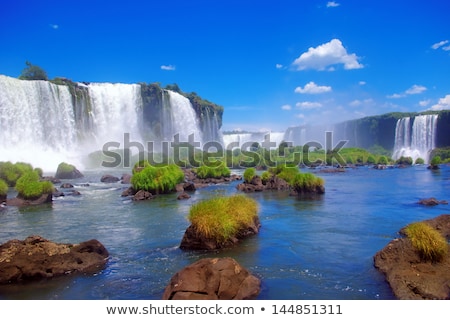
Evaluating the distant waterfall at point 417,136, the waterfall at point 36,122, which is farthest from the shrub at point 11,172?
the distant waterfall at point 417,136

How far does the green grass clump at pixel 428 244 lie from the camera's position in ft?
30.6

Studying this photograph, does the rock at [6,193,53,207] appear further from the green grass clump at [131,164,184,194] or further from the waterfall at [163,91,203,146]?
the waterfall at [163,91,203,146]

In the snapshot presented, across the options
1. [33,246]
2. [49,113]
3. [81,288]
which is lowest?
[81,288]

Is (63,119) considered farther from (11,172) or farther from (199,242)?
(199,242)

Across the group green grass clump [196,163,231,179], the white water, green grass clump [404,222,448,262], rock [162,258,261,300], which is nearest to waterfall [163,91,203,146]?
the white water

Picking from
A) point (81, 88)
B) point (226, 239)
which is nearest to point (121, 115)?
point (81, 88)

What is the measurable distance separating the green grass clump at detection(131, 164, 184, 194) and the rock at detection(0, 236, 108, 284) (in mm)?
16238

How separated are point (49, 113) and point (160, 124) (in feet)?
109

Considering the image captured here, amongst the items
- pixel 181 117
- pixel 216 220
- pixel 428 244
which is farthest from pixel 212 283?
pixel 181 117

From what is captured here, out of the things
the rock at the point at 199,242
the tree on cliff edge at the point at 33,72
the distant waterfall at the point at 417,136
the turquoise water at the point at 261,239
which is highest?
the tree on cliff edge at the point at 33,72

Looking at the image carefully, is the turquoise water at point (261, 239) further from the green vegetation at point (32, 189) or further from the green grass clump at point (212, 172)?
the green grass clump at point (212, 172)

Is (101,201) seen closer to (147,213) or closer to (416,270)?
(147,213)

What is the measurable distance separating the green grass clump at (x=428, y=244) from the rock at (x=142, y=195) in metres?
18.6
